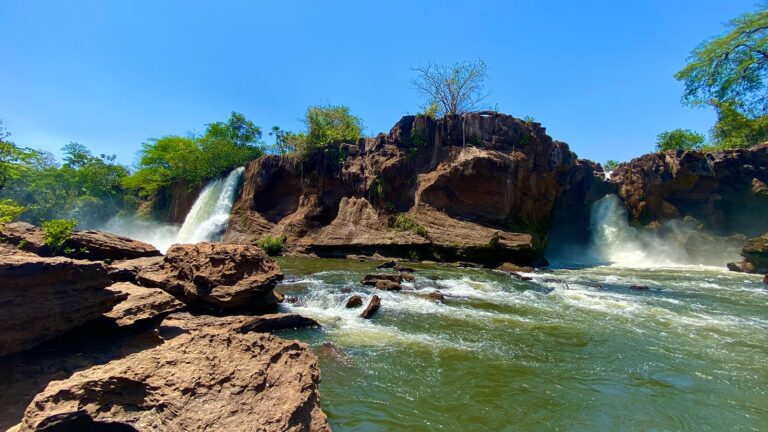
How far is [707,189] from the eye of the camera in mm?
27438

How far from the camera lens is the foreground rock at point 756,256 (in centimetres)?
1878

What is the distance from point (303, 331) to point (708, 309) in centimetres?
1110

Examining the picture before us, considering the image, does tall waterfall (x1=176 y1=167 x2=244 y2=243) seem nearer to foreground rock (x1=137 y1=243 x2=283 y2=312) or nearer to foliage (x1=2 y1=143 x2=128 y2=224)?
foliage (x1=2 y1=143 x2=128 y2=224)

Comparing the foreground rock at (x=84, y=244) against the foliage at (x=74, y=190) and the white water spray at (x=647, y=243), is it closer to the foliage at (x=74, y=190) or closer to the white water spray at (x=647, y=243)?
the white water spray at (x=647, y=243)

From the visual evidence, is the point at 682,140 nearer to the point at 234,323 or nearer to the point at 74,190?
the point at 234,323

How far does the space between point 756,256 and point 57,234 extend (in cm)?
2796

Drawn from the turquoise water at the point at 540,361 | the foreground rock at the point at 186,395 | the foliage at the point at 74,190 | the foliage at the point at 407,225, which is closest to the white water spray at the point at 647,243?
the foliage at the point at 407,225

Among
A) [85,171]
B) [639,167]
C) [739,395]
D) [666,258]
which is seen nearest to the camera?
[739,395]

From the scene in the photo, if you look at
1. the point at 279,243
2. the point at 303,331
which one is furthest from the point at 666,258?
the point at 303,331

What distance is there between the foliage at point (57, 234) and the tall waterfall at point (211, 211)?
72.8 ft

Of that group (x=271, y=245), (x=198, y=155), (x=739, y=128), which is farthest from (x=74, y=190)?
(x=739, y=128)

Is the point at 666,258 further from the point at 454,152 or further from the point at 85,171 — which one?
the point at 85,171

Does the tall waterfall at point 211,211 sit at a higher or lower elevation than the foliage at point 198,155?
lower

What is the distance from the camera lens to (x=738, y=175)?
26.2m
